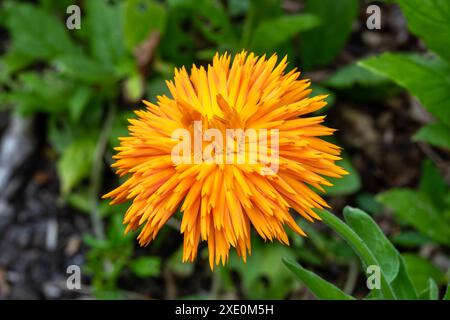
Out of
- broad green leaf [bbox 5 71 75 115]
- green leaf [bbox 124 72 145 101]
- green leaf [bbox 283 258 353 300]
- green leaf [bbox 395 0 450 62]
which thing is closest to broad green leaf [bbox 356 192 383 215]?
green leaf [bbox 395 0 450 62]

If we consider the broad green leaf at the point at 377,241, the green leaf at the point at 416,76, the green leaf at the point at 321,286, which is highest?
Answer: the green leaf at the point at 416,76

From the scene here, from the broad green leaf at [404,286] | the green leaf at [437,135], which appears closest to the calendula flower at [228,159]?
the broad green leaf at [404,286]

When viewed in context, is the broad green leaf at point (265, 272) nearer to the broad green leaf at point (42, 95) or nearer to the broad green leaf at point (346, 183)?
the broad green leaf at point (346, 183)

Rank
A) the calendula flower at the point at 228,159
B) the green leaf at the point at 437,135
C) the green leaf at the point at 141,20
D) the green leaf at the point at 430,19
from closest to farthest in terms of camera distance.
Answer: the calendula flower at the point at 228,159 → the green leaf at the point at 430,19 → the green leaf at the point at 437,135 → the green leaf at the point at 141,20

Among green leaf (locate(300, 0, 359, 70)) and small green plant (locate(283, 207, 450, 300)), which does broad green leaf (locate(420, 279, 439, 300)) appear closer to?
small green plant (locate(283, 207, 450, 300))
